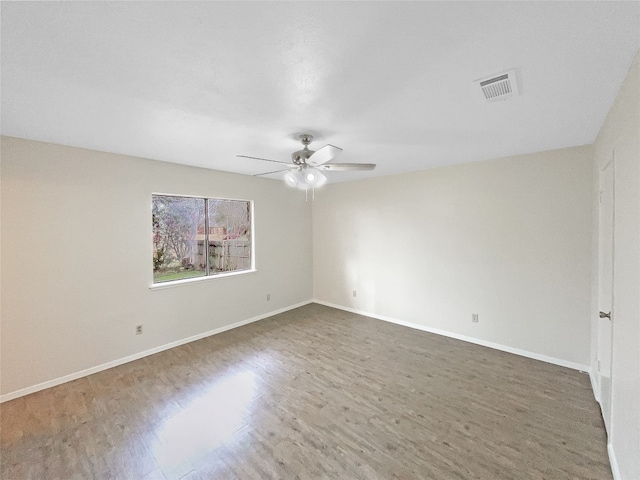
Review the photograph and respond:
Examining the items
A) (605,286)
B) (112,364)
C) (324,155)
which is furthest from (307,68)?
(112,364)

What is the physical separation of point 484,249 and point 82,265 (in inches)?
188

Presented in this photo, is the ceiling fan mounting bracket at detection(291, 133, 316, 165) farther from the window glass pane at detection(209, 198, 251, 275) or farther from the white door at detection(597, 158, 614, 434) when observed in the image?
the white door at detection(597, 158, 614, 434)

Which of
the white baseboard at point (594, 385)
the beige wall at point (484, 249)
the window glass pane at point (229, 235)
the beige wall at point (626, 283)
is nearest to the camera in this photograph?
the beige wall at point (626, 283)

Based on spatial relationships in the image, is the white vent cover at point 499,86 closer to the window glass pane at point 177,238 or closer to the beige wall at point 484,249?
the beige wall at point 484,249

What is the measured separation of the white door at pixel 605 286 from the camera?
191 centimetres

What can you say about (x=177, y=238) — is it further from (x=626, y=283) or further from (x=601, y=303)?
(x=601, y=303)

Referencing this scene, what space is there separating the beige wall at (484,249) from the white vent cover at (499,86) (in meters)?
1.89

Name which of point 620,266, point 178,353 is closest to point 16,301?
point 178,353

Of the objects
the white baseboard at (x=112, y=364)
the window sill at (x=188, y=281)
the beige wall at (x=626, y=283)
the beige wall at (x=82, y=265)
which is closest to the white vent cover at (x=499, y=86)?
the beige wall at (x=626, y=283)

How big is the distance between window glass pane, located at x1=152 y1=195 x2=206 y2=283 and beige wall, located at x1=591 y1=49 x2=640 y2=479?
14.1ft

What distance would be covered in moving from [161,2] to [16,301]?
10.1ft

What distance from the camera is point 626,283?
1.46 meters

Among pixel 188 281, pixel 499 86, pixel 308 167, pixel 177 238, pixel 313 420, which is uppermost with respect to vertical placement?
pixel 499 86

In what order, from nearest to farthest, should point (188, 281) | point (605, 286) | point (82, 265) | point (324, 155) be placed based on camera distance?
1. point (605, 286)
2. point (324, 155)
3. point (82, 265)
4. point (188, 281)
